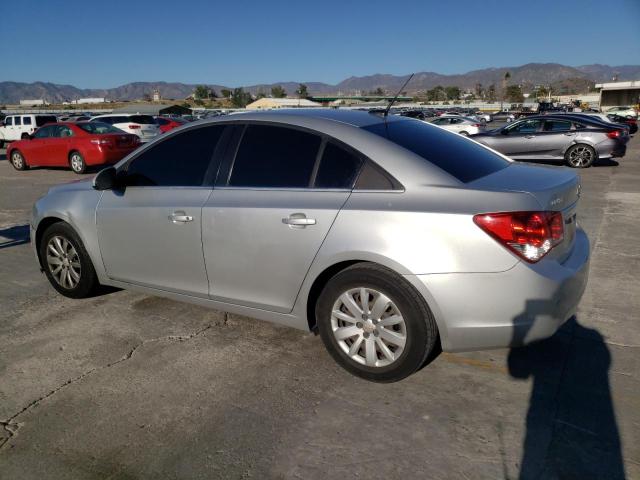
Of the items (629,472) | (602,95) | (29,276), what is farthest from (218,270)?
(602,95)

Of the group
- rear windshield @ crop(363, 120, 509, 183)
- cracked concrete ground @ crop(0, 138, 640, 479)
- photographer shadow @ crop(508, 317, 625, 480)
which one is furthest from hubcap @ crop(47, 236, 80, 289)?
photographer shadow @ crop(508, 317, 625, 480)

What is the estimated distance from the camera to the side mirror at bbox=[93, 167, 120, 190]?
13.3 feet

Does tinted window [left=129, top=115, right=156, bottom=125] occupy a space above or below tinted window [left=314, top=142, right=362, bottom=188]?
above

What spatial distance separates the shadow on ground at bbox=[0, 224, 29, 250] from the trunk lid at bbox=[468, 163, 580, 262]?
6.30 meters

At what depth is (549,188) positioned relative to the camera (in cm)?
300

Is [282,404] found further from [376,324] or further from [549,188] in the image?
[549,188]

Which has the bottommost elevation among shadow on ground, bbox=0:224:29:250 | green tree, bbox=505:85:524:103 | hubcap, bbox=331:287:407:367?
shadow on ground, bbox=0:224:29:250

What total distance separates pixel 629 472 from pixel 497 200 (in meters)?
1.43

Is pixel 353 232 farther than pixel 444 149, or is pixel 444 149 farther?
pixel 444 149

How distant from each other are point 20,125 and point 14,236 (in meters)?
20.5

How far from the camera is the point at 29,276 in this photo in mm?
5465

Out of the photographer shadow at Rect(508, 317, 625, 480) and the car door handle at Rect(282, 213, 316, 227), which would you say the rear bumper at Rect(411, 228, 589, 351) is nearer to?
the photographer shadow at Rect(508, 317, 625, 480)

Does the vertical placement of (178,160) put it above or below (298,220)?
above

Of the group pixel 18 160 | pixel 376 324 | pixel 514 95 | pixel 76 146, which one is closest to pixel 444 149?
pixel 376 324
